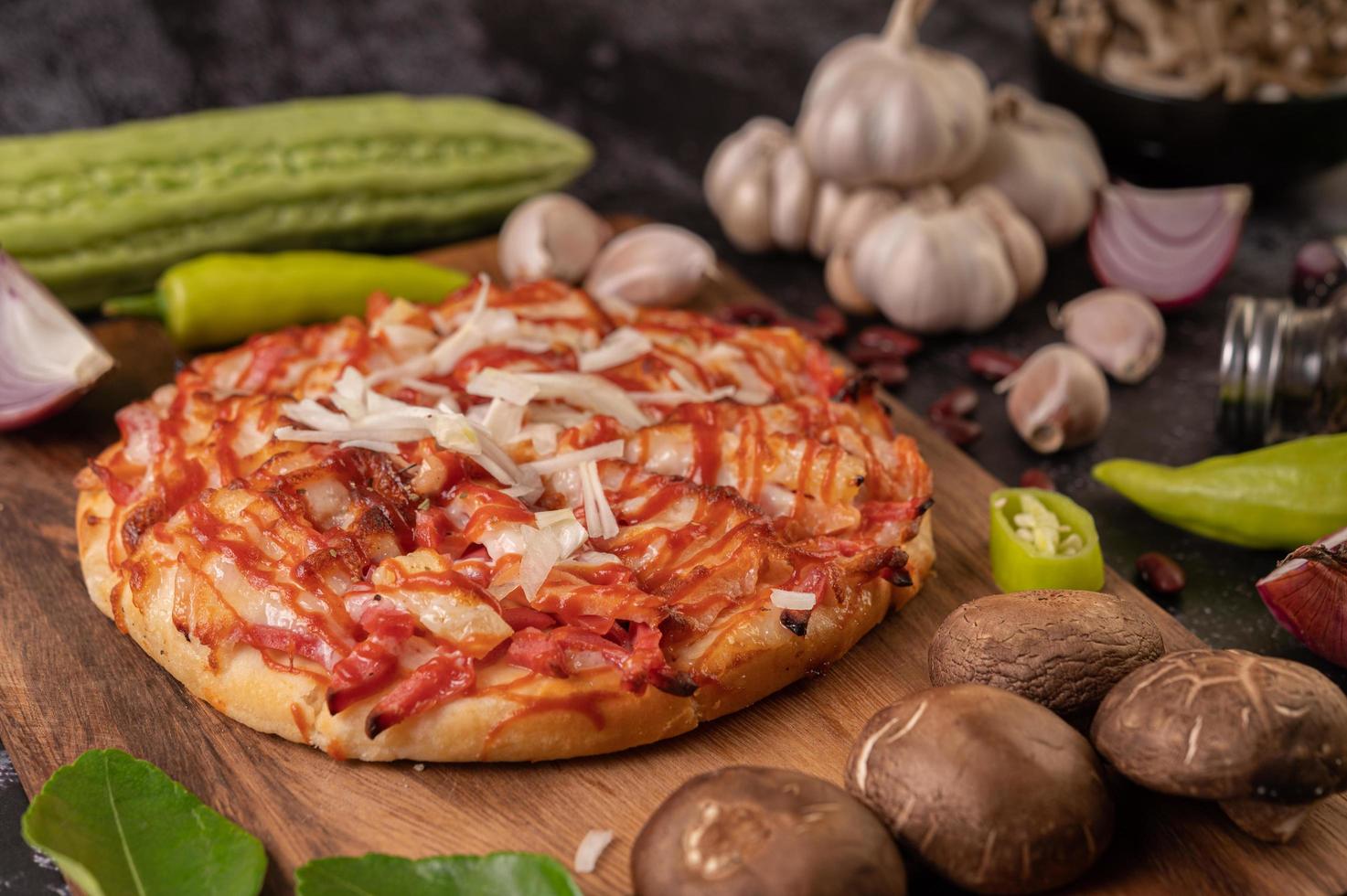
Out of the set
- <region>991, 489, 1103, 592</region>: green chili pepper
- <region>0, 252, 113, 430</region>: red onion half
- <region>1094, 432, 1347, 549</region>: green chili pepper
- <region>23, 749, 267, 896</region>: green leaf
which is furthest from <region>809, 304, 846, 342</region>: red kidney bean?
<region>23, 749, 267, 896</region>: green leaf

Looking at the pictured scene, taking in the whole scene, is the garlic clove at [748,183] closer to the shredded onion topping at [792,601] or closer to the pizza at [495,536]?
the pizza at [495,536]

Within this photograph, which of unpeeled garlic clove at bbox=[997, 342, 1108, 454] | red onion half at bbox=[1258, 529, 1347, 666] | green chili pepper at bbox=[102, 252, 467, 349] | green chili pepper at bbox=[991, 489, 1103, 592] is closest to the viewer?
red onion half at bbox=[1258, 529, 1347, 666]

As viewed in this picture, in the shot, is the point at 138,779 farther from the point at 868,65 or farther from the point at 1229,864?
the point at 868,65

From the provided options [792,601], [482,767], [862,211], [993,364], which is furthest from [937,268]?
[482,767]

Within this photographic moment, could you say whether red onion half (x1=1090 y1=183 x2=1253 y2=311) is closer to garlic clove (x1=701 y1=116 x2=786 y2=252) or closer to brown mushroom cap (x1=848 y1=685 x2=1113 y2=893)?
garlic clove (x1=701 y1=116 x2=786 y2=252)

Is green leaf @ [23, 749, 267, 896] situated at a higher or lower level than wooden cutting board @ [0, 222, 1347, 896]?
higher

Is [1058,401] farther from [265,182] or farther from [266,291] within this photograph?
[265,182]
